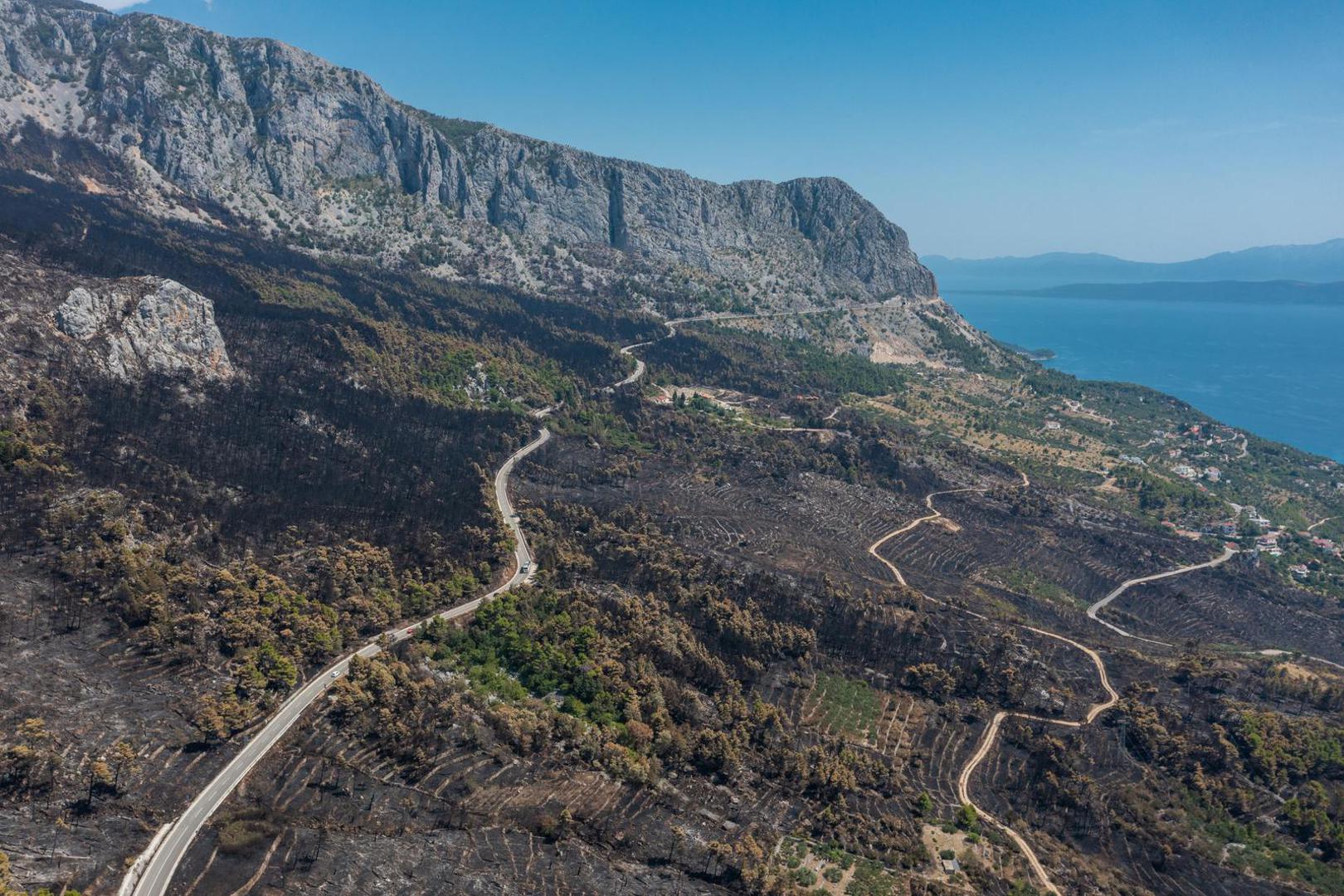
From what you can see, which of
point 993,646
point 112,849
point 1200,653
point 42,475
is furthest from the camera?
point 1200,653

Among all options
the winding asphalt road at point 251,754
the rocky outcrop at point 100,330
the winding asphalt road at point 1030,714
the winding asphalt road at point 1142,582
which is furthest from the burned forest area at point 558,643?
the winding asphalt road at point 1142,582

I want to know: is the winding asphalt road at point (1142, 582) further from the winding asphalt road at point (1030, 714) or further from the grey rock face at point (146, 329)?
the grey rock face at point (146, 329)

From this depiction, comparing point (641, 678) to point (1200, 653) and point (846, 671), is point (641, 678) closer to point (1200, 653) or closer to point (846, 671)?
point (846, 671)

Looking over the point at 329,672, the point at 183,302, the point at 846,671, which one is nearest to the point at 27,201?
the point at 183,302

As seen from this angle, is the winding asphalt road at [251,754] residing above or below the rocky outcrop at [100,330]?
below

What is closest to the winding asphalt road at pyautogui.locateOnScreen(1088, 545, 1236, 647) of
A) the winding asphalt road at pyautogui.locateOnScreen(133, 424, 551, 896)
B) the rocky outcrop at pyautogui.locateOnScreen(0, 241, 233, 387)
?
the winding asphalt road at pyautogui.locateOnScreen(133, 424, 551, 896)

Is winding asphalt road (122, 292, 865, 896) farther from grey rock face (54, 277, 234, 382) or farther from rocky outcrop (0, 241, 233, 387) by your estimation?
grey rock face (54, 277, 234, 382)
